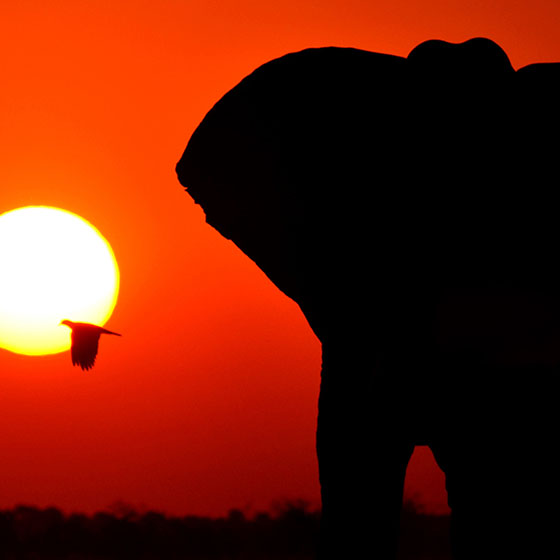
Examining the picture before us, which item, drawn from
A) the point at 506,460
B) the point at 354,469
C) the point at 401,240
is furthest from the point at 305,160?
the point at 506,460

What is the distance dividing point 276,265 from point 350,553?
1.59 ft

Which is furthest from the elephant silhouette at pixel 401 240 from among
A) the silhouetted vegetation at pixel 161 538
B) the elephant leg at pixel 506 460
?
the silhouetted vegetation at pixel 161 538

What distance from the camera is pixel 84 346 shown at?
74.1 inches

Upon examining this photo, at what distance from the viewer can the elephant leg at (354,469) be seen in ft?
5.22

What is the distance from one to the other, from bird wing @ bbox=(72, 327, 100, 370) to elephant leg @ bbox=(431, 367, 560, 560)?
735mm

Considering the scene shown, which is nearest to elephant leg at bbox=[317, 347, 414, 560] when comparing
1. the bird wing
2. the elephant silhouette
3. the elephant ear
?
the elephant silhouette

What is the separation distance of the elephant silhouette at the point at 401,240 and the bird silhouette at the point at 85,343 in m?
0.30

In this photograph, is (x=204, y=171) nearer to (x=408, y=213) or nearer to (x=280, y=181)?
(x=280, y=181)

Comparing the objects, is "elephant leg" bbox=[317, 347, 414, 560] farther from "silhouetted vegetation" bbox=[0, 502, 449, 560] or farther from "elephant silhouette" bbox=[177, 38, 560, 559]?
"silhouetted vegetation" bbox=[0, 502, 449, 560]

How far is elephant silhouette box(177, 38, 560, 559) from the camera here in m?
1.32

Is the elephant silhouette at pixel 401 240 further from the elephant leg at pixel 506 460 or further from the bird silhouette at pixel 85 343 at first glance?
the bird silhouette at pixel 85 343

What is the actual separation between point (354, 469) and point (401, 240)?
0.36 metres

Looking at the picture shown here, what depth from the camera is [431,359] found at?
1345mm

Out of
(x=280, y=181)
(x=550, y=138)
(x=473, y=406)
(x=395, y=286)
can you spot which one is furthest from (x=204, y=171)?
(x=473, y=406)
